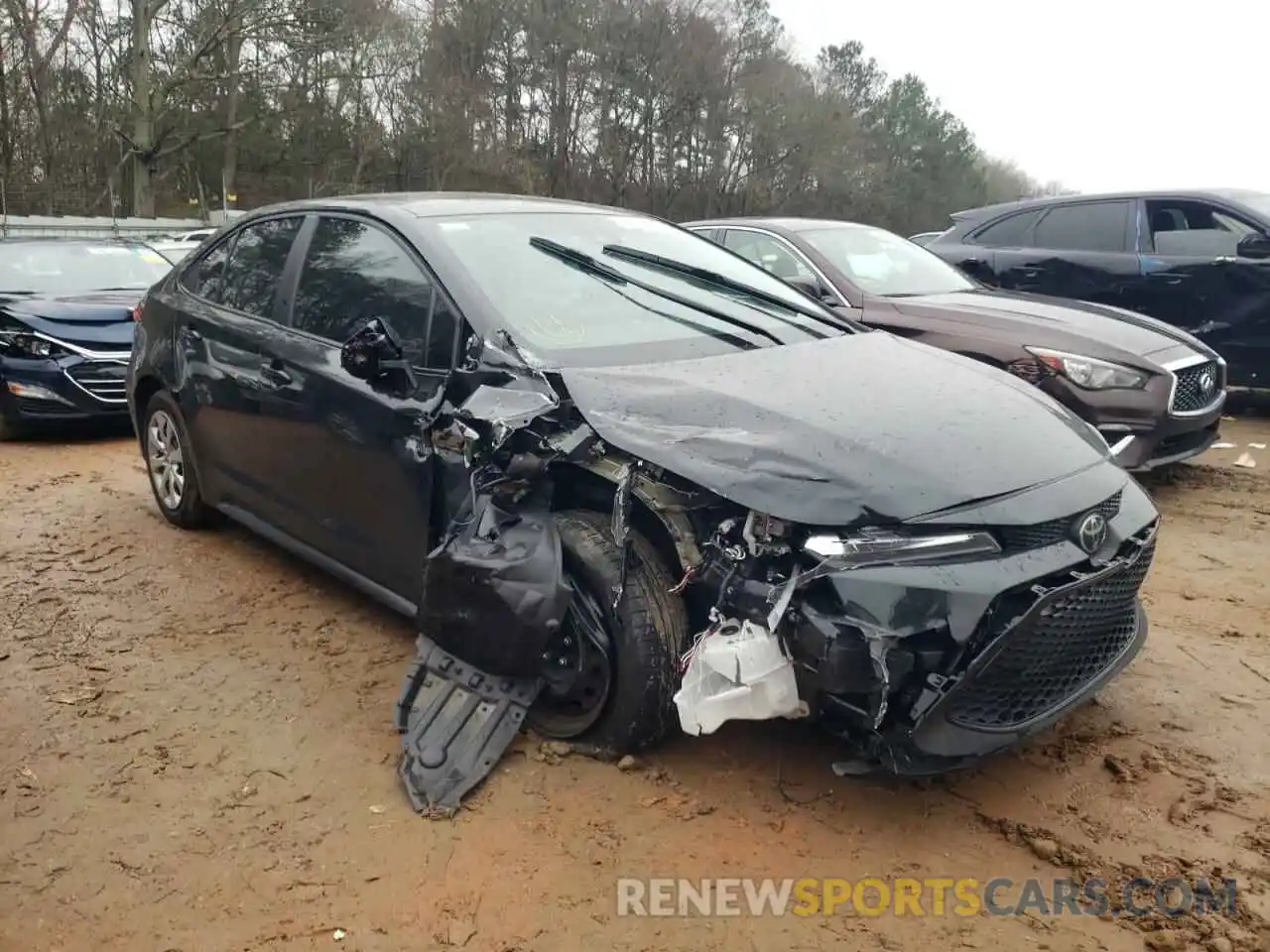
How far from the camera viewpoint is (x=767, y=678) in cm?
257

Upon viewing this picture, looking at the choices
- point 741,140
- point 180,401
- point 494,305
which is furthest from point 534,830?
point 741,140

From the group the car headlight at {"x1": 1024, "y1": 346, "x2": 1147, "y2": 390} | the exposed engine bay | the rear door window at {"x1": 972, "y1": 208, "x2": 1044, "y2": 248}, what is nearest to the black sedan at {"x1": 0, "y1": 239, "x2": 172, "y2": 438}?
the exposed engine bay

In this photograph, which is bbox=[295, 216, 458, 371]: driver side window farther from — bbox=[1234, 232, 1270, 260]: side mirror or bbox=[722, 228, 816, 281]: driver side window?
bbox=[1234, 232, 1270, 260]: side mirror

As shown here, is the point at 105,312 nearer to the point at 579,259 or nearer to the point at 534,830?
the point at 579,259

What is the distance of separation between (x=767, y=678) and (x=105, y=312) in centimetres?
701

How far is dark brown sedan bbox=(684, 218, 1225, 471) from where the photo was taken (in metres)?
5.23

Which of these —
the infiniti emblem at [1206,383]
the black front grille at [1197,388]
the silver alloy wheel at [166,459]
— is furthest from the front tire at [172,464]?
the infiniti emblem at [1206,383]

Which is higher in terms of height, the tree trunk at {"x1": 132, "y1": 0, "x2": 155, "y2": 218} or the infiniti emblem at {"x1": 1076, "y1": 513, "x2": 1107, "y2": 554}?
the tree trunk at {"x1": 132, "y1": 0, "x2": 155, "y2": 218}

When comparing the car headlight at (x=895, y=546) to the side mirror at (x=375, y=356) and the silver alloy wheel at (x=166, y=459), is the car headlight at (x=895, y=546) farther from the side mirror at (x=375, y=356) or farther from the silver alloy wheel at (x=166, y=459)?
the silver alloy wheel at (x=166, y=459)

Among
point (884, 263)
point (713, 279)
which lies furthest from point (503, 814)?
point (884, 263)

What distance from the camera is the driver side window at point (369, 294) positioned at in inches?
133

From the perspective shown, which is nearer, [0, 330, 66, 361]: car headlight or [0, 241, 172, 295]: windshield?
[0, 330, 66, 361]: car headlight

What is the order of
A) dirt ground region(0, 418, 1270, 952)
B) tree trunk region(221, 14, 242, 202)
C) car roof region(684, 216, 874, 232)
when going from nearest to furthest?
dirt ground region(0, 418, 1270, 952)
car roof region(684, 216, 874, 232)
tree trunk region(221, 14, 242, 202)

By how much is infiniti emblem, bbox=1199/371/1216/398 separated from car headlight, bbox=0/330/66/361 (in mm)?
7709
